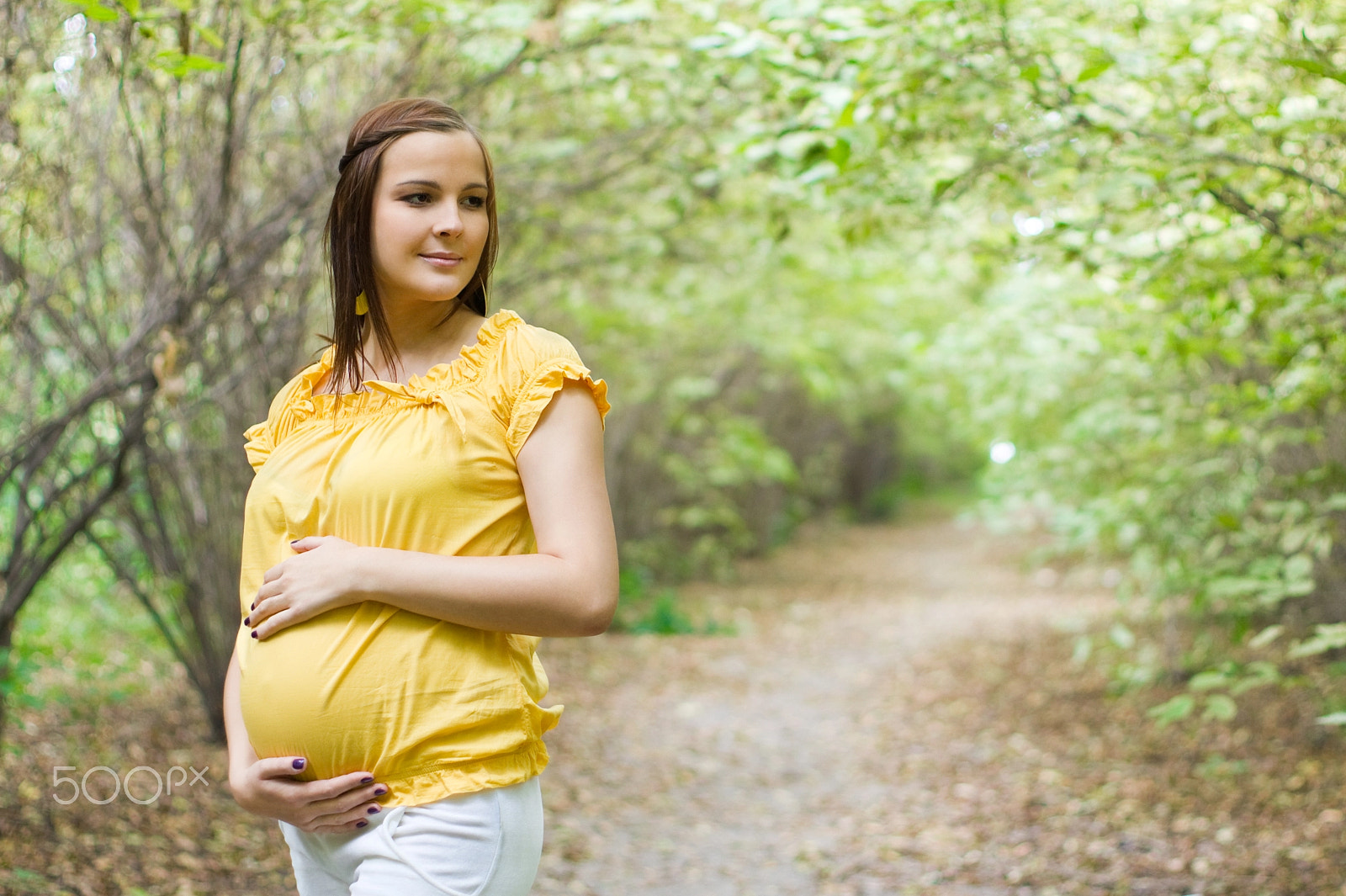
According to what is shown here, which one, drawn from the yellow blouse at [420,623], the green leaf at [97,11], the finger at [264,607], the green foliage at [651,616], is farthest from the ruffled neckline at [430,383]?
the green foliage at [651,616]

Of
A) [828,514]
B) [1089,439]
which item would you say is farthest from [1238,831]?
[828,514]

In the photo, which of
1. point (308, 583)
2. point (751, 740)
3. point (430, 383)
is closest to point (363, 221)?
point (430, 383)

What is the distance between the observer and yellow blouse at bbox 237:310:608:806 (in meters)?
1.40

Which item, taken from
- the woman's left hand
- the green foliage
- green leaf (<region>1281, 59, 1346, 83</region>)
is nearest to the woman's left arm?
the woman's left hand

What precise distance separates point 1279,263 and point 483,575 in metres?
3.35

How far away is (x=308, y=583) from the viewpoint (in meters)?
1.40

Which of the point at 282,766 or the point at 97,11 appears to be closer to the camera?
the point at 282,766

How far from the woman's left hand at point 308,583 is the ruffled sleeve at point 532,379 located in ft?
0.87

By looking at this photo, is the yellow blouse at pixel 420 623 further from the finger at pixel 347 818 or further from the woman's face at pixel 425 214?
the woman's face at pixel 425 214

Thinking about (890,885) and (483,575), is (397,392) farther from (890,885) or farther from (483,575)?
(890,885)

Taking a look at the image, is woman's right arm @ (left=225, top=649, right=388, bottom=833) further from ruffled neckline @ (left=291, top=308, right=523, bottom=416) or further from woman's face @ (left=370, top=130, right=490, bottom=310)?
woman's face @ (left=370, top=130, right=490, bottom=310)

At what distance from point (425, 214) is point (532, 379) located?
0.29 meters

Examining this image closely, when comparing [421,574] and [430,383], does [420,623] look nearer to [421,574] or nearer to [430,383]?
[421,574]

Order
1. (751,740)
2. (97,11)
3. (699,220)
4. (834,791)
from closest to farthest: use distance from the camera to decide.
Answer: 1. (97,11)
2. (834,791)
3. (751,740)
4. (699,220)
